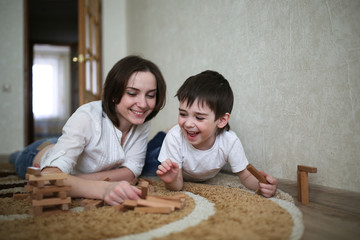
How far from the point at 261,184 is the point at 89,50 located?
9.24 feet

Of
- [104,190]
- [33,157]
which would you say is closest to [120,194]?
[104,190]

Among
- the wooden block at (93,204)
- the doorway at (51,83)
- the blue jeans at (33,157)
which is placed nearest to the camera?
the wooden block at (93,204)

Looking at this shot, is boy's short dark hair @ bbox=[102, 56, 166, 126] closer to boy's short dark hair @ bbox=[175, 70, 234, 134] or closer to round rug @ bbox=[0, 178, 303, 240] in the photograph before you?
boy's short dark hair @ bbox=[175, 70, 234, 134]

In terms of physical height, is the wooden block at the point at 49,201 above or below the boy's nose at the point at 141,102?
below

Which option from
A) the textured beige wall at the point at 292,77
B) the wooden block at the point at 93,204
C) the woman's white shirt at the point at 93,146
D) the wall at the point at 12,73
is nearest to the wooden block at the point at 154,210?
the wooden block at the point at 93,204

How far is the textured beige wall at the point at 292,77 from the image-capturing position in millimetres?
1071

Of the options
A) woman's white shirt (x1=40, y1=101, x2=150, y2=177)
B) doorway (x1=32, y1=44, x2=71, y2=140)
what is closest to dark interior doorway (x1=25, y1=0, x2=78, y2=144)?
doorway (x1=32, y1=44, x2=71, y2=140)

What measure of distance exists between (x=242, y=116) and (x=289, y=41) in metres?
0.48

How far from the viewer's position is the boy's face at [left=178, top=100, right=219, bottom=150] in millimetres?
1187

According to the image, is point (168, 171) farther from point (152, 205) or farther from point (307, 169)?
point (307, 169)

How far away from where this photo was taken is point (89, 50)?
131 inches

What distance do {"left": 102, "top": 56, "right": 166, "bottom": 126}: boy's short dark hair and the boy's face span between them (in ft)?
0.80

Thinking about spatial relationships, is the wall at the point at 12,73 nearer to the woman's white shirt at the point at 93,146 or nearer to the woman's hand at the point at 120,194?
the woman's white shirt at the point at 93,146

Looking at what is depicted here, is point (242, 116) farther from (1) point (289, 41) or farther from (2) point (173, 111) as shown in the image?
(2) point (173, 111)
